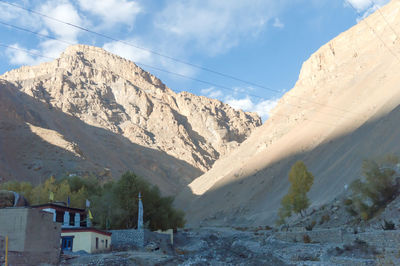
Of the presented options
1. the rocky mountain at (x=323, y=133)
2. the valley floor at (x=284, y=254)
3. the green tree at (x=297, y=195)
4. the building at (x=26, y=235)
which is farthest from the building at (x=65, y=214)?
the rocky mountain at (x=323, y=133)

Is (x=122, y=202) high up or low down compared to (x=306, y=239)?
up

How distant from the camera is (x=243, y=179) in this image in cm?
6969

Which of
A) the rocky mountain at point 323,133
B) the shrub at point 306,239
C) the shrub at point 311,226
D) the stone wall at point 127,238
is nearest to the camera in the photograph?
the shrub at point 306,239

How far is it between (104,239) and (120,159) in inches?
2853

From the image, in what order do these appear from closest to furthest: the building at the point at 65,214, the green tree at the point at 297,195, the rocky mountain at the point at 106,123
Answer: the building at the point at 65,214, the green tree at the point at 297,195, the rocky mountain at the point at 106,123

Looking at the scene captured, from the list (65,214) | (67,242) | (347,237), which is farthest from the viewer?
(65,214)

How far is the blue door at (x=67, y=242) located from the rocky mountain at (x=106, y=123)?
4044 cm

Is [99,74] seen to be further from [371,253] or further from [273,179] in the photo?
[371,253]

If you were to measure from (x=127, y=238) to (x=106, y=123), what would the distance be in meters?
91.4

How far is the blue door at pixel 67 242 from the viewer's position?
70.7ft

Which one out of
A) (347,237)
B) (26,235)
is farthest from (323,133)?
(26,235)

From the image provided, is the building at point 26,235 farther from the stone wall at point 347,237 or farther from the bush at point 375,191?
the bush at point 375,191

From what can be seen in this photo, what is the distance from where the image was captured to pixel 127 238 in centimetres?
2619

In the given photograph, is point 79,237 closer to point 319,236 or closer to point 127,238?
point 127,238
